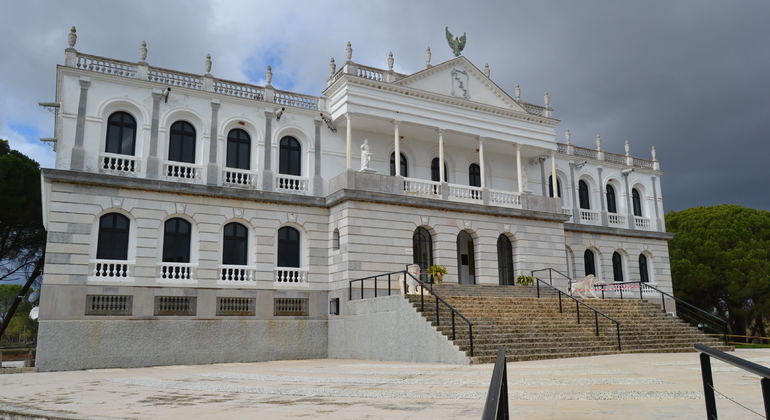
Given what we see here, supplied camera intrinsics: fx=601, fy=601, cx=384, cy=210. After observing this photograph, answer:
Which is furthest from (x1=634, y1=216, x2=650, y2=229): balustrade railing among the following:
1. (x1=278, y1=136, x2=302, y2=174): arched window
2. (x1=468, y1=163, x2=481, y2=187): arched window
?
(x1=278, y1=136, x2=302, y2=174): arched window

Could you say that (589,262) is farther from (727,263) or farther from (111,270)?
(111,270)

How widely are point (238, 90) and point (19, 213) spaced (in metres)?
12.9

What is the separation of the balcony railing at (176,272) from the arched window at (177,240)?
0.33 m

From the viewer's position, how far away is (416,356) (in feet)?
55.9

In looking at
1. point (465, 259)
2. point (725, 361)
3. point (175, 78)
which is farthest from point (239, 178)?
point (725, 361)

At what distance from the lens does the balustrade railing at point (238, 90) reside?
77.3ft

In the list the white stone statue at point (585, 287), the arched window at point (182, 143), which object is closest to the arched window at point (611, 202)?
the white stone statue at point (585, 287)

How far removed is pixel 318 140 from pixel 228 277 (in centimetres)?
674

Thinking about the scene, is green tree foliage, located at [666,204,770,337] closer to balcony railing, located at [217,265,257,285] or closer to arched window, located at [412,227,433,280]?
arched window, located at [412,227,433,280]

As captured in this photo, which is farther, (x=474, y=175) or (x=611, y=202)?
(x=611, y=202)

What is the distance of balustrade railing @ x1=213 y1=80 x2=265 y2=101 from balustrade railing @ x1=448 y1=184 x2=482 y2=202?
8.71 metres

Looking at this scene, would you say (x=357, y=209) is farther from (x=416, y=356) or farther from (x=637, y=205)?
(x=637, y=205)

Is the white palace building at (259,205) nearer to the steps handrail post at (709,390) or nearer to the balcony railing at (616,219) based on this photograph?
the balcony railing at (616,219)

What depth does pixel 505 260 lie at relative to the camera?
26.9 meters
